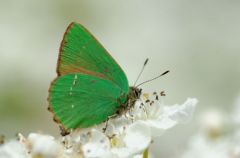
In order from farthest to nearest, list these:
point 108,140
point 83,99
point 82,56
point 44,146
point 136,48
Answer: point 136,48 → point 83,99 → point 82,56 → point 108,140 → point 44,146

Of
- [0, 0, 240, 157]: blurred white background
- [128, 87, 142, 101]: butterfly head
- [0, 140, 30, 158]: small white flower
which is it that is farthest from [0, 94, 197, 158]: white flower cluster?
[0, 0, 240, 157]: blurred white background

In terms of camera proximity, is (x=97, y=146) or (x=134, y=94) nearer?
(x=97, y=146)

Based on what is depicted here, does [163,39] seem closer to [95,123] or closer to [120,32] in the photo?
[120,32]

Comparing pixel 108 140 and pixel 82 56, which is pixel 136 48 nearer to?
pixel 82 56

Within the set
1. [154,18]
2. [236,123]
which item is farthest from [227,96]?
[236,123]

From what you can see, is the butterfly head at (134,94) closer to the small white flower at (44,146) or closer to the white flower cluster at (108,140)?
the white flower cluster at (108,140)

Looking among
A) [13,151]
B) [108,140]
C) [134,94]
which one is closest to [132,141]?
[108,140]

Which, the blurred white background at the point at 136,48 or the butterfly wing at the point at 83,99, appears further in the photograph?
the blurred white background at the point at 136,48

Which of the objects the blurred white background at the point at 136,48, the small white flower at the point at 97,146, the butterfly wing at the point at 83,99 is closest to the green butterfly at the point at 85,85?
the butterfly wing at the point at 83,99
